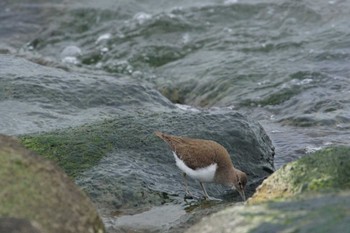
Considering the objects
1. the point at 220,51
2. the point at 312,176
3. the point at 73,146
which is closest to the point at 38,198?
the point at 312,176

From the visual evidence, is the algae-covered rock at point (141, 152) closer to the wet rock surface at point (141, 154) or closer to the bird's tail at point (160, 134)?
the wet rock surface at point (141, 154)

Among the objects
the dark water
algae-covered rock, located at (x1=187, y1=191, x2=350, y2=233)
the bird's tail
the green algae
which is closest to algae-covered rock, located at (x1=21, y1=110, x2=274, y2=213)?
the green algae

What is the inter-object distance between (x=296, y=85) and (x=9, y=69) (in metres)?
4.35

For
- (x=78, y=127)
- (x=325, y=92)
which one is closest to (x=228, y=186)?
(x=78, y=127)

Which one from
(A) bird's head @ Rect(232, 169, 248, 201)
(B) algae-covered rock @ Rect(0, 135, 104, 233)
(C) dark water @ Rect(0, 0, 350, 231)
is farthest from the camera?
(C) dark water @ Rect(0, 0, 350, 231)

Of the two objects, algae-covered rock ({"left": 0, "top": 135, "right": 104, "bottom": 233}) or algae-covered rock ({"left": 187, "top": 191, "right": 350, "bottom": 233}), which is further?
algae-covered rock ({"left": 0, "top": 135, "right": 104, "bottom": 233})

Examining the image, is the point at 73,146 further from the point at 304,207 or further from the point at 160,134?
the point at 304,207

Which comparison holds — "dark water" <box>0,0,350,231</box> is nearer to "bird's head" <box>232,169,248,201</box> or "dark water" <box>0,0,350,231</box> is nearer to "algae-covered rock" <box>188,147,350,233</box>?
"bird's head" <box>232,169,248,201</box>

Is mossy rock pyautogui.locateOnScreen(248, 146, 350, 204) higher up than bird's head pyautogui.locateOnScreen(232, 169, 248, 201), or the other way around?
mossy rock pyautogui.locateOnScreen(248, 146, 350, 204)

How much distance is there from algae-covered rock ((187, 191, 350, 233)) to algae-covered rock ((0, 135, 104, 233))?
70 centimetres

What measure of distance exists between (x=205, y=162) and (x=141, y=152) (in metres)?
0.63

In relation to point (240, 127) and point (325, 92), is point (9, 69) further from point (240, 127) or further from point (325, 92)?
point (325, 92)

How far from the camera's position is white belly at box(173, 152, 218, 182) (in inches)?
292

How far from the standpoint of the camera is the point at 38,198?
15.5 feet
